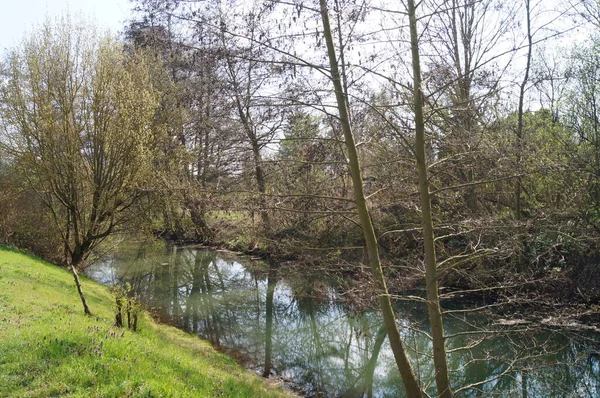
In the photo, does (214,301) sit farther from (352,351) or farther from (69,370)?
(69,370)

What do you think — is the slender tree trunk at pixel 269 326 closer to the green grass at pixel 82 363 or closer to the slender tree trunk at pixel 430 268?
the green grass at pixel 82 363

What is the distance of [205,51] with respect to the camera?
5762 mm

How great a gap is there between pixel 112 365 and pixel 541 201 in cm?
1193

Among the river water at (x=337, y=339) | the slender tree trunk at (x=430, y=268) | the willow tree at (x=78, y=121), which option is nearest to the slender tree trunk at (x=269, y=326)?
the river water at (x=337, y=339)

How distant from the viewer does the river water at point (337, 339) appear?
721 centimetres

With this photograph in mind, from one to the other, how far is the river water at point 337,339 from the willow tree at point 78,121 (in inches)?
128

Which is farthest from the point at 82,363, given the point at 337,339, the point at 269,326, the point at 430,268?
the point at 269,326

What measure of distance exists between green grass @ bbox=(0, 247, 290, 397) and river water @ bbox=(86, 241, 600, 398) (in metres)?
1.99

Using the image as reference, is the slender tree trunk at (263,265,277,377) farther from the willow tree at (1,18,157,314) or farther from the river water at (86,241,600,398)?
the willow tree at (1,18,157,314)

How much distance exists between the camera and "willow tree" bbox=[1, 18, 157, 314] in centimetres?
1524

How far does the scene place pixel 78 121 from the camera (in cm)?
1577

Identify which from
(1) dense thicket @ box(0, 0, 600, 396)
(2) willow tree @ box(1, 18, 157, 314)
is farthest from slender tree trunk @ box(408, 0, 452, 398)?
(2) willow tree @ box(1, 18, 157, 314)

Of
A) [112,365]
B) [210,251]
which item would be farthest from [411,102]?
[210,251]

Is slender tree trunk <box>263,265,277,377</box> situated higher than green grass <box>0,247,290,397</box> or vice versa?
green grass <box>0,247,290,397</box>
